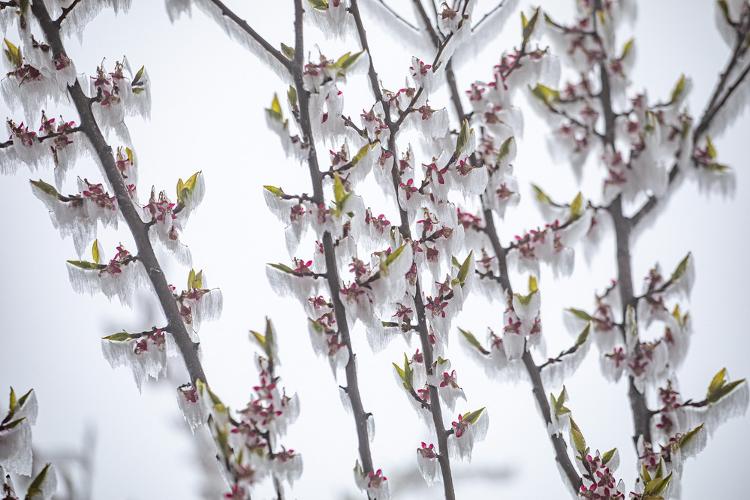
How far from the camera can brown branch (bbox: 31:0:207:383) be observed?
86cm

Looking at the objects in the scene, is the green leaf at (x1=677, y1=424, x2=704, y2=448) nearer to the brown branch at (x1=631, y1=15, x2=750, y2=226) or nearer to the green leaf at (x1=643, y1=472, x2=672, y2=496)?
the green leaf at (x1=643, y1=472, x2=672, y2=496)

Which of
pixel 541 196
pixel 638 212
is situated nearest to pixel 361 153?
pixel 541 196

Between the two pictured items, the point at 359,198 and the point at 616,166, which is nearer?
the point at 359,198

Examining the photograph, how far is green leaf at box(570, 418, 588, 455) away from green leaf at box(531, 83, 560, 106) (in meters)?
0.55

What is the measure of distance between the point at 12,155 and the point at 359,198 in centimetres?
50

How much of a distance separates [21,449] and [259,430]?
323 mm

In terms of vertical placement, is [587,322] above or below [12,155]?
below

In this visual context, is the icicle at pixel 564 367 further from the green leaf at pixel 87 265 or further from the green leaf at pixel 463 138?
the green leaf at pixel 87 265

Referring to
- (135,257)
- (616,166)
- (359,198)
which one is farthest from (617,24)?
(135,257)

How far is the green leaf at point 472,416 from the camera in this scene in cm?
92

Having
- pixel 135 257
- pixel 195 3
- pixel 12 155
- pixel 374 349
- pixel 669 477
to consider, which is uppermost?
pixel 195 3

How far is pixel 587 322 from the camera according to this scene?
1016 millimetres

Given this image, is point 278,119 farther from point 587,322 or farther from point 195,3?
point 587,322

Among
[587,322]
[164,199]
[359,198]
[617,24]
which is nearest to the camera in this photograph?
[359,198]
